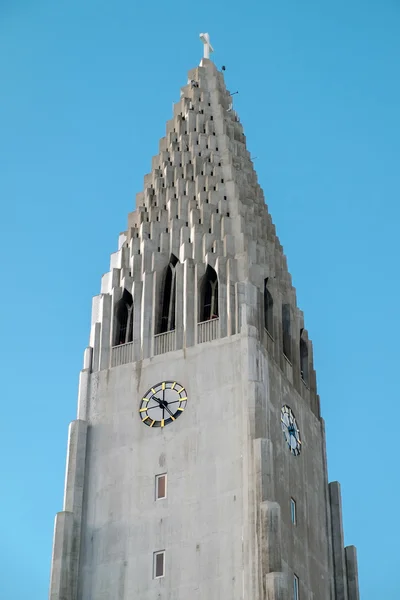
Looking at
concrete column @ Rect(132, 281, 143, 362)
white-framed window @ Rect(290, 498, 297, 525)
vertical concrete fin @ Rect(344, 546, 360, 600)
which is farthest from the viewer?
concrete column @ Rect(132, 281, 143, 362)

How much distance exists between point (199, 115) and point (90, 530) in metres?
27.6

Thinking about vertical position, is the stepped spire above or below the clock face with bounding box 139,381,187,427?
above

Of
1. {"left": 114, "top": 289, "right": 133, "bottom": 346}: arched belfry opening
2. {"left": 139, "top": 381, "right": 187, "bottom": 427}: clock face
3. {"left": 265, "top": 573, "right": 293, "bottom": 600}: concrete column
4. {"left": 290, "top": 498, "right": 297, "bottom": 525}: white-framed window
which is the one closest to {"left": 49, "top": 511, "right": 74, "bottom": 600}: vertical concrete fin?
{"left": 139, "top": 381, "right": 187, "bottom": 427}: clock face

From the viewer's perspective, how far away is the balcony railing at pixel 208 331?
251 ft

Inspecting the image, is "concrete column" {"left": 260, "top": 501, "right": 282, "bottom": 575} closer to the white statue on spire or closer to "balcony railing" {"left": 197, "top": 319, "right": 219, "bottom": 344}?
"balcony railing" {"left": 197, "top": 319, "right": 219, "bottom": 344}

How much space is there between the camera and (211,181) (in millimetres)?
84500

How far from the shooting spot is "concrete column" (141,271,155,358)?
7775 cm

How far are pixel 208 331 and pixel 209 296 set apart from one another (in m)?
2.84

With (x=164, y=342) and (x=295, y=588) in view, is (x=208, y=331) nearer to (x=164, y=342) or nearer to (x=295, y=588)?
(x=164, y=342)

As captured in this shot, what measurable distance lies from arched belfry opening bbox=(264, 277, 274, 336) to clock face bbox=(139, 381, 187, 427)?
6637 millimetres

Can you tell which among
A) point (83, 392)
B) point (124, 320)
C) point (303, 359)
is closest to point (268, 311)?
point (303, 359)

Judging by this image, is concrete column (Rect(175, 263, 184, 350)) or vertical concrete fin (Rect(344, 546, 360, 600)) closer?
concrete column (Rect(175, 263, 184, 350))

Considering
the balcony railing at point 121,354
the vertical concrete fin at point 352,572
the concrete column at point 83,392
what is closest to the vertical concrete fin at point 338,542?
the vertical concrete fin at point 352,572

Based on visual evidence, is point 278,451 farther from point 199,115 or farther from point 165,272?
point 199,115
